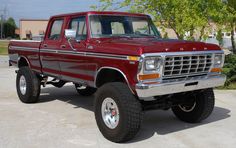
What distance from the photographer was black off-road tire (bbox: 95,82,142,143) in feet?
16.8

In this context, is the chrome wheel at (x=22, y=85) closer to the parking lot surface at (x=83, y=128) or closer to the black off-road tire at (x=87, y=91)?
the parking lot surface at (x=83, y=128)

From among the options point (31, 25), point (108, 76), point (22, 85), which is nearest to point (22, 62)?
point (22, 85)

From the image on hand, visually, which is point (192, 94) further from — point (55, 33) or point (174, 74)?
point (55, 33)

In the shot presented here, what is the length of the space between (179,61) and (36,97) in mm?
3946

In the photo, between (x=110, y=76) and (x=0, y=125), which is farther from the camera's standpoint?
(x=0, y=125)

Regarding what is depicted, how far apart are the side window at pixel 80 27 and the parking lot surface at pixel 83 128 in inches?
62.4

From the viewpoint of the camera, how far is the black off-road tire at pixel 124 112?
201 inches

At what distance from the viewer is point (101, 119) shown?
5.64m

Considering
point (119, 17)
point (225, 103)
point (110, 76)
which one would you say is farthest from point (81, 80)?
point (225, 103)

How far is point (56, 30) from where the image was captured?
24.1 feet

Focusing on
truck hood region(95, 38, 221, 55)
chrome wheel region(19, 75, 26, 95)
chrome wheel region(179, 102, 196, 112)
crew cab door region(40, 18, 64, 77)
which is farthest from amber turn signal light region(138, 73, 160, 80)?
chrome wheel region(19, 75, 26, 95)

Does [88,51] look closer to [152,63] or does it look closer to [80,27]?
[80,27]

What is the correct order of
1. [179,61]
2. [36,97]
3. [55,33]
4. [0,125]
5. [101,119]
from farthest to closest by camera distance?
[36,97] < [55,33] < [0,125] < [101,119] < [179,61]

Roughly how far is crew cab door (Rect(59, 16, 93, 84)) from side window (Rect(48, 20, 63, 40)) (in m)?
0.36
